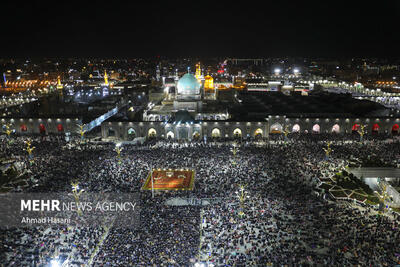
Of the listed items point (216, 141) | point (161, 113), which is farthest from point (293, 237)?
point (161, 113)

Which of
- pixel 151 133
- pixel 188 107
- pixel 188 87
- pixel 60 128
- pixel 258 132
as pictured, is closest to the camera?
pixel 258 132

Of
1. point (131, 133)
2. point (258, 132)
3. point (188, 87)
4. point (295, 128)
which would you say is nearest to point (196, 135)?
point (258, 132)

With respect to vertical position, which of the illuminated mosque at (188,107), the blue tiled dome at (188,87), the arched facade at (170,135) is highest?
the blue tiled dome at (188,87)

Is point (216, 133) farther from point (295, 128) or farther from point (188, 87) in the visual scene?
point (188, 87)

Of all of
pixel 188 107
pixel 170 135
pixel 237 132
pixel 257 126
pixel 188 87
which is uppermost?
pixel 188 87

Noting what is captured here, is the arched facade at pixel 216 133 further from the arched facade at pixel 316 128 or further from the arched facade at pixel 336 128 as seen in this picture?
the arched facade at pixel 336 128

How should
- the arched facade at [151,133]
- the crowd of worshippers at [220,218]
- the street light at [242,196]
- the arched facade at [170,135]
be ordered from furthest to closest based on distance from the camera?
the arched facade at [151,133]
the arched facade at [170,135]
the street light at [242,196]
the crowd of worshippers at [220,218]

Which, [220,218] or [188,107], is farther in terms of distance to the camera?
[188,107]

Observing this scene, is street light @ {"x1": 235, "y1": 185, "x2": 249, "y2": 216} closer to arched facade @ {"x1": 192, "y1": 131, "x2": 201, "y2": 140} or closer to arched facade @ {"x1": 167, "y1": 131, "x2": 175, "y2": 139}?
arched facade @ {"x1": 192, "y1": 131, "x2": 201, "y2": 140}

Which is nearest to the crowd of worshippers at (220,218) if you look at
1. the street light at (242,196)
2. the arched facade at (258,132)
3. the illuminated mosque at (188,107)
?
the street light at (242,196)
